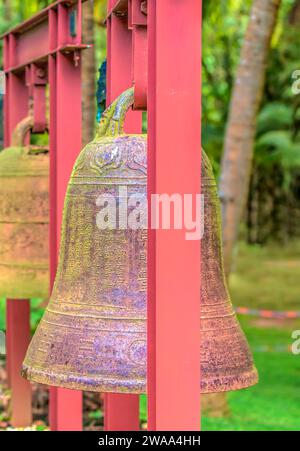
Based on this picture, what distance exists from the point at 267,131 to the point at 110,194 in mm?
14511

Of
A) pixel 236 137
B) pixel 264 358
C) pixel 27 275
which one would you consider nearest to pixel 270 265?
pixel 264 358

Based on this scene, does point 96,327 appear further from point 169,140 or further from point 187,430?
point 169,140

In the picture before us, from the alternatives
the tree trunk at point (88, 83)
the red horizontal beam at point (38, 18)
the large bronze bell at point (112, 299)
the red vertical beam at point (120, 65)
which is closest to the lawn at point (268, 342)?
the tree trunk at point (88, 83)

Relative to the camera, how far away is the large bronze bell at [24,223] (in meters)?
5.15

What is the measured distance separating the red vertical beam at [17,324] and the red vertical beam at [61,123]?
1.41 metres

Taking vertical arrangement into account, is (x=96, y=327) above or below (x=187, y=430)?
above

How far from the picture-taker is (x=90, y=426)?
23.2 ft

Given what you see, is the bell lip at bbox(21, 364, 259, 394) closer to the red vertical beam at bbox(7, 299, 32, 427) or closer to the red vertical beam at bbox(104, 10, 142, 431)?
the red vertical beam at bbox(104, 10, 142, 431)

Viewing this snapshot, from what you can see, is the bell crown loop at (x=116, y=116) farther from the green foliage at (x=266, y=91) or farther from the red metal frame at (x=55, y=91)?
the green foliage at (x=266, y=91)

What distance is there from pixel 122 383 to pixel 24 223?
2572 mm

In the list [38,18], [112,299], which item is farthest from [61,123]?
[112,299]

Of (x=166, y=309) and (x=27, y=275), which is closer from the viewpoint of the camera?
(x=166, y=309)

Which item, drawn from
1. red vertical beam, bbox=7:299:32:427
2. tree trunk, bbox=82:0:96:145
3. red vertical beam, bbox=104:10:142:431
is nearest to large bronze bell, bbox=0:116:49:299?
→ red vertical beam, bbox=104:10:142:431

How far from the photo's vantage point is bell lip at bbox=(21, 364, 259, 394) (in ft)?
9.16
